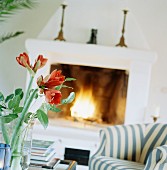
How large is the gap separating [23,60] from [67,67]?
2.93 metres

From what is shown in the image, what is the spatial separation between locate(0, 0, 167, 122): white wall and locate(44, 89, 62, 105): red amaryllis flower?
111 inches

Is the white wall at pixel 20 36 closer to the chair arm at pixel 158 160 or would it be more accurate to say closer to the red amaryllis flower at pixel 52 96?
the chair arm at pixel 158 160

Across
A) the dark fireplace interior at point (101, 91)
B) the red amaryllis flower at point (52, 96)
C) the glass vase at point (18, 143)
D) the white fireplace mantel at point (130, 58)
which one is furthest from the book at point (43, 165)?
the dark fireplace interior at point (101, 91)

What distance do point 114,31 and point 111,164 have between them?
1.99 m

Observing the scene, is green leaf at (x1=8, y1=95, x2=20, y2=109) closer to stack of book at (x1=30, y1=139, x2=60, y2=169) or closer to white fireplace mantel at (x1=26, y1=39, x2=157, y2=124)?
stack of book at (x1=30, y1=139, x2=60, y2=169)

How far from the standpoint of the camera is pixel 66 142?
431 cm

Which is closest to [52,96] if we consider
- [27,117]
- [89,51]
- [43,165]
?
[27,117]

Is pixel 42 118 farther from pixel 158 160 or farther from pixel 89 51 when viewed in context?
pixel 89 51

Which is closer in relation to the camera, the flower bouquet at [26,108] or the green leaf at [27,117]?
the flower bouquet at [26,108]

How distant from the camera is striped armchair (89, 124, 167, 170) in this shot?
10.5 ft

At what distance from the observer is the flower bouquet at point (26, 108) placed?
1803 mm

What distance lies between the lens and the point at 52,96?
179 cm

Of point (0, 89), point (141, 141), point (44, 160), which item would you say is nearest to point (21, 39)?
point (0, 89)

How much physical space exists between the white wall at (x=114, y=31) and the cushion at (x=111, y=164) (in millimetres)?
1685
